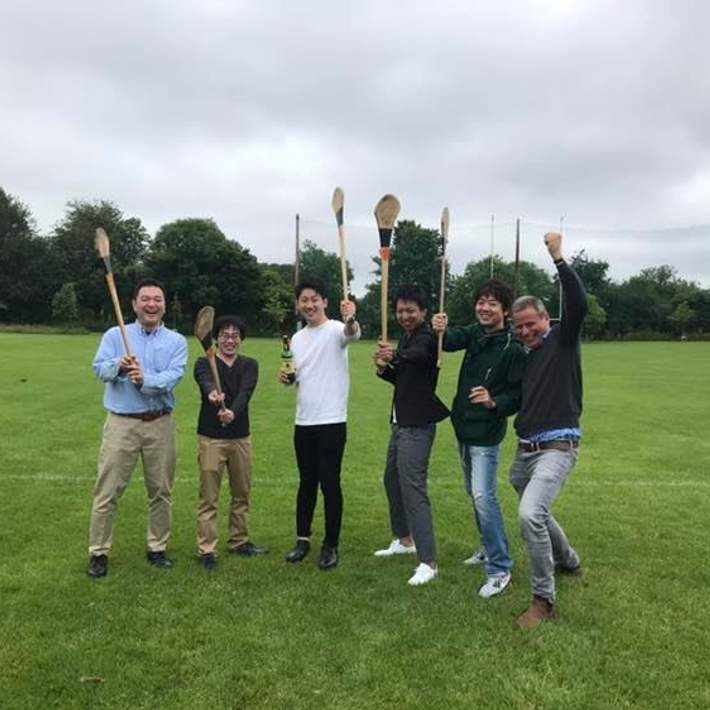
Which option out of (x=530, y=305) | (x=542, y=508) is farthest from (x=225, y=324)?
(x=542, y=508)

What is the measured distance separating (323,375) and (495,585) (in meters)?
2.20

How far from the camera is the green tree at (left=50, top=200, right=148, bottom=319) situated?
74.6 meters

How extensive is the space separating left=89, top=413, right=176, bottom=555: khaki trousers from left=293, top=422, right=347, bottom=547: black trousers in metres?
1.16

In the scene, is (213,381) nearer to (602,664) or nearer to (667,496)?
(602,664)

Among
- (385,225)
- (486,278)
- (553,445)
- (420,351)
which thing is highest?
(486,278)

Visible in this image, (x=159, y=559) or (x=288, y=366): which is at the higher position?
(x=288, y=366)

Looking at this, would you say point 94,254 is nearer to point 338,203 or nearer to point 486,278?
point 486,278

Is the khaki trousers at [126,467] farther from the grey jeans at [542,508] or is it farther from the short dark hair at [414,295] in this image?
the grey jeans at [542,508]

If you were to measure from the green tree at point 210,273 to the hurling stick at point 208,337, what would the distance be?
2713 inches

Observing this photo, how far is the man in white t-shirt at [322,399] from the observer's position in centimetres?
614

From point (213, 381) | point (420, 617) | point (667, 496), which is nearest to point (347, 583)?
point (420, 617)

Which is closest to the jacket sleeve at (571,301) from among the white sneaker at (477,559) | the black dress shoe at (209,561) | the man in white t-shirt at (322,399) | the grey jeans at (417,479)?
the grey jeans at (417,479)

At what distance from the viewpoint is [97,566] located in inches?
230

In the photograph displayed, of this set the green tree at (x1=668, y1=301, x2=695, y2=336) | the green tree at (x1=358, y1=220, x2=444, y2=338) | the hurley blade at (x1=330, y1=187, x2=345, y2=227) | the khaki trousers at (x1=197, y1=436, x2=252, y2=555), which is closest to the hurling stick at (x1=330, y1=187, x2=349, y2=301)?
the hurley blade at (x1=330, y1=187, x2=345, y2=227)
